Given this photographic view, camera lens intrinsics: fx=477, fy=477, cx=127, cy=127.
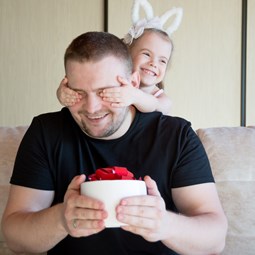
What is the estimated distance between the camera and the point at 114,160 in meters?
1.31

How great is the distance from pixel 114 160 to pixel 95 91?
202 millimetres

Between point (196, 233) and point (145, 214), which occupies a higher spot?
point (145, 214)

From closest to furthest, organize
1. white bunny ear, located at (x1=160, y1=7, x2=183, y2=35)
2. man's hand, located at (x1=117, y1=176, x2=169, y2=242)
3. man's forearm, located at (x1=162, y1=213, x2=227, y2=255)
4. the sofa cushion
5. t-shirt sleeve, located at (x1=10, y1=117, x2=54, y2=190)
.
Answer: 1. man's hand, located at (x1=117, y1=176, x2=169, y2=242)
2. man's forearm, located at (x1=162, y1=213, x2=227, y2=255)
3. t-shirt sleeve, located at (x1=10, y1=117, x2=54, y2=190)
4. the sofa cushion
5. white bunny ear, located at (x1=160, y1=7, x2=183, y2=35)

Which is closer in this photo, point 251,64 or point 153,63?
point 153,63

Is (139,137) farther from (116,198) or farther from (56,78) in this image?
(56,78)

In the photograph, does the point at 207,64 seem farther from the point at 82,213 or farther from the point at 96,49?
the point at 82,213

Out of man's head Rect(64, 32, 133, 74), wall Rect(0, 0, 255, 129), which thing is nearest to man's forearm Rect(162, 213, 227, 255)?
man's head Rect(64, 32, 133, 74)

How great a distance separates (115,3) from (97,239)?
221 cm

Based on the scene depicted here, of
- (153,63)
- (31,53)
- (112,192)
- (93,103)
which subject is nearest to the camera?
(112,192)

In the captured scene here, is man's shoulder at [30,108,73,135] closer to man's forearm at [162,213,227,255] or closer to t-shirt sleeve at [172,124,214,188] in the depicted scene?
t-shirt sleeve at [172,124,214,188]

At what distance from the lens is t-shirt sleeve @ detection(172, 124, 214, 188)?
1273 mm

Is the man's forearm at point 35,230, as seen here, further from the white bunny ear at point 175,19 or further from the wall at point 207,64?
the wall at point 207,64

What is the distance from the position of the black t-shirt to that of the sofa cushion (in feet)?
0.97

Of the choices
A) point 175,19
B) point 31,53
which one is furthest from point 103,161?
point 31,53
